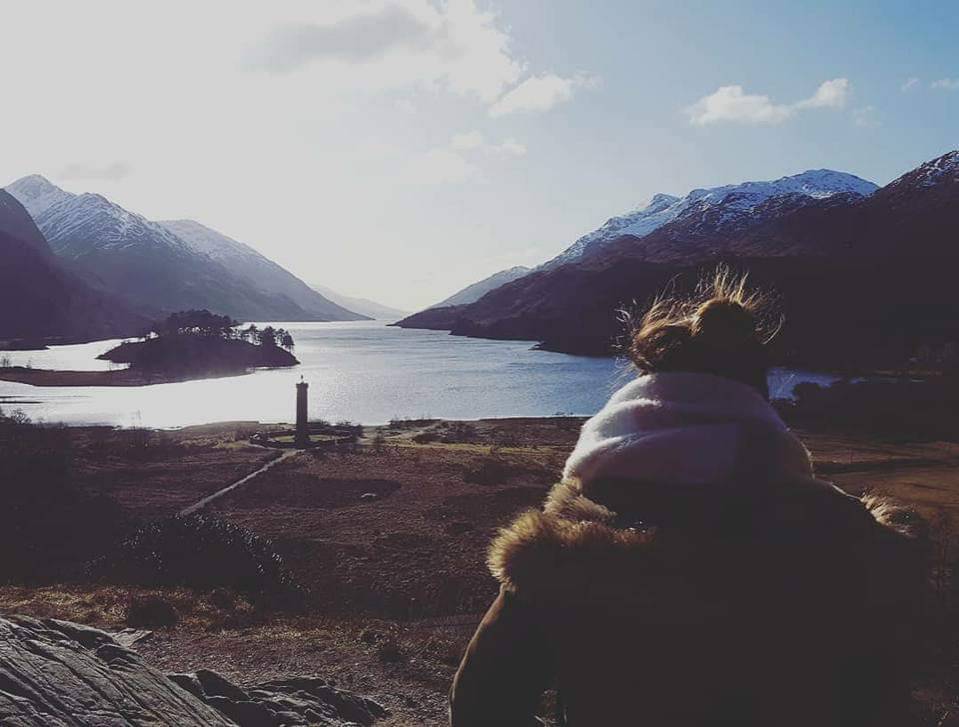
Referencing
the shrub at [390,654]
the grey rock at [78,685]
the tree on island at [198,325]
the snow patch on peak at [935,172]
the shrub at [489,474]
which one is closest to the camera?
the grey rock at [78,685]

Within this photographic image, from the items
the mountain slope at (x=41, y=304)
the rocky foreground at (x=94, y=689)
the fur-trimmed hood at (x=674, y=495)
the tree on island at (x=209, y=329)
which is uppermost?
the mountain slope at (x=41, y=304)

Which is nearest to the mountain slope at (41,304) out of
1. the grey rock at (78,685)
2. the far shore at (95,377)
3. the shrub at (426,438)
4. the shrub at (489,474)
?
the far shore at (95,377)

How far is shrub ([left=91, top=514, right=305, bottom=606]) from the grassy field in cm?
44

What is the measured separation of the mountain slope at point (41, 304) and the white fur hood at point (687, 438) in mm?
177769

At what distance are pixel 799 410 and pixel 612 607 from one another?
2221 inches

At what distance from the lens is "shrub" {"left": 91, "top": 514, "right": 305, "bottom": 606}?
38.1ft

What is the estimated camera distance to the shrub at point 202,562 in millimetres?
11602

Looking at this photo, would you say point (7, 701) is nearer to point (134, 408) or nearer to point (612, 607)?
point (612, 607)

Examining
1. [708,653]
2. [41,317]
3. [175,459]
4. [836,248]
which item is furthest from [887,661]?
[41,317]

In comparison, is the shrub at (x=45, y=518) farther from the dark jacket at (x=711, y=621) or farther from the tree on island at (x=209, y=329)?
the tree on island at (x=209, y=329)

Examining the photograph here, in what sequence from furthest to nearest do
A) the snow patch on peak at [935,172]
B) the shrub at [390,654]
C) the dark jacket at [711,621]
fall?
the snow patch on peak at [935,172] → the shrub at [390,654] → the dark jacket at [711,621]

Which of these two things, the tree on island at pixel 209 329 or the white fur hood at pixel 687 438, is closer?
the white fur hood at pixel 687 438

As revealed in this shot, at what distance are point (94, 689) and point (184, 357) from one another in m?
102

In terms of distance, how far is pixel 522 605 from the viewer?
152 cm
